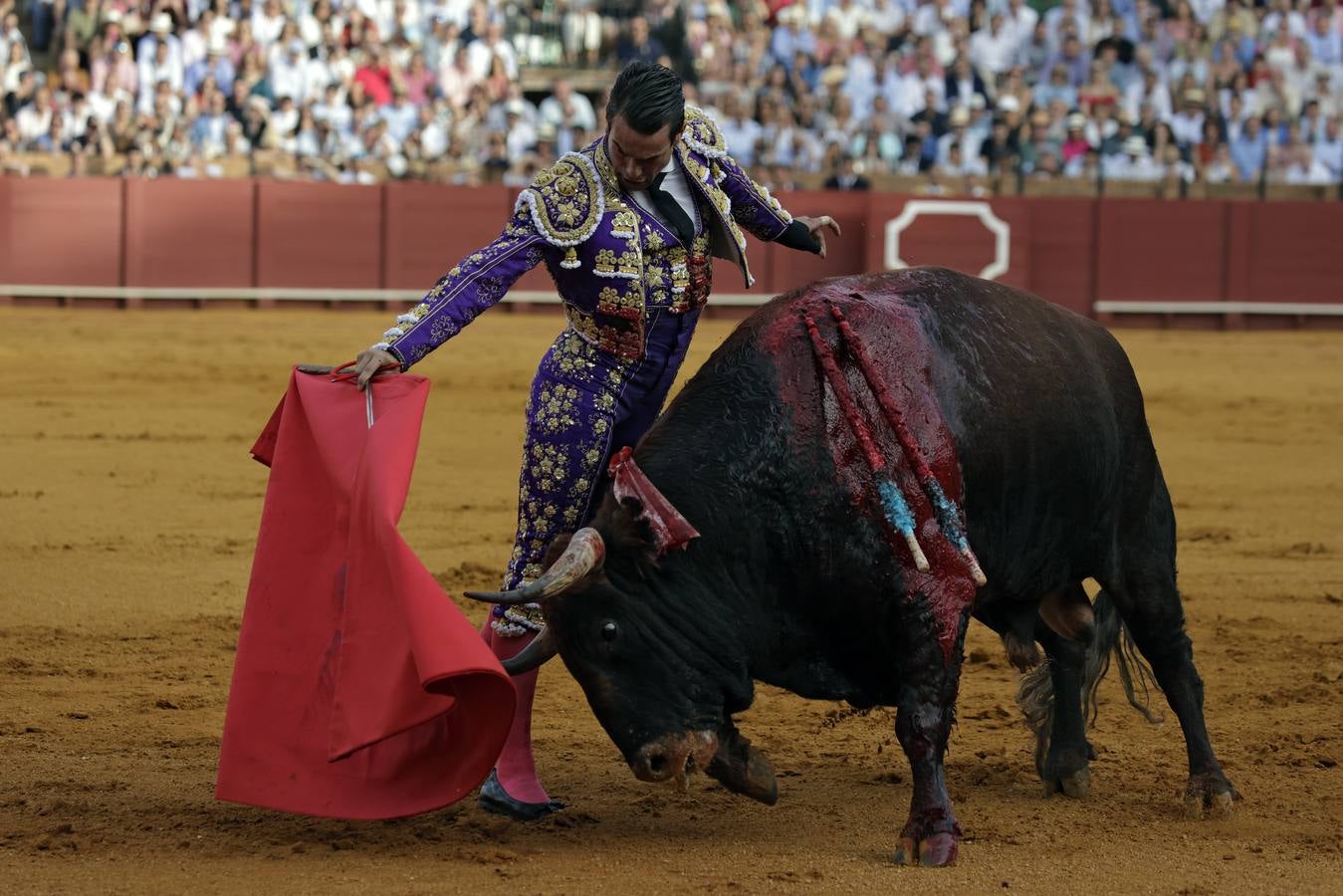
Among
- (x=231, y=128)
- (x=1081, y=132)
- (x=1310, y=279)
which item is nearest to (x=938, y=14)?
(x=1081, y=132)

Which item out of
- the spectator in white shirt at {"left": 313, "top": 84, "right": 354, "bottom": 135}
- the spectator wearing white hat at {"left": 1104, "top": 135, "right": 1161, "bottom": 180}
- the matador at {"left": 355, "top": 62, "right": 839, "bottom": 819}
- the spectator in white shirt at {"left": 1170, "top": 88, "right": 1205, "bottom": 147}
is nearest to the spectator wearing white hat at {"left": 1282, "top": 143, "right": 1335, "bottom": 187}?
the spectator in white shirt at {"left": 1170, "top": 88, "right": 1205, "bottom": 147}

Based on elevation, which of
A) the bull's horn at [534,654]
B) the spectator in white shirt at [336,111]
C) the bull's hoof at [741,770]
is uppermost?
the spectator in white shirt at [336,111]

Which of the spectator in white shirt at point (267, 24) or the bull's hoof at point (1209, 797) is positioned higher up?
the spectator in white shirt at point (267, 24)

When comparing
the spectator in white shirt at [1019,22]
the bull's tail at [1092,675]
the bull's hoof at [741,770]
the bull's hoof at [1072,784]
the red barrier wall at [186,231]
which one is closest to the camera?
the bull's hoof at [741,770]

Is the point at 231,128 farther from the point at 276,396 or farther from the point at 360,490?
the point at 360,490

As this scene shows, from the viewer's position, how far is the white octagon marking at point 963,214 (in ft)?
45.5

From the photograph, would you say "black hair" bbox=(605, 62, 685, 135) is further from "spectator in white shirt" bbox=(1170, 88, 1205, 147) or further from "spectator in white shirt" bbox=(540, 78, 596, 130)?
"spectator in white shirt" bbox=(1170, 88, 1205, 147)

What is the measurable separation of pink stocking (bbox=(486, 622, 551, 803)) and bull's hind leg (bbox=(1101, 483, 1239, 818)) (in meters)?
1.08

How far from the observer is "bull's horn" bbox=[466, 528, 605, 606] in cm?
277

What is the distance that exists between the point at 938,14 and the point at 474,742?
1263 cm

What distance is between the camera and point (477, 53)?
13836 mm

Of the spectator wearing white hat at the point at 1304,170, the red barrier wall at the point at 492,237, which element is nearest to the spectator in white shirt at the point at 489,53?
the red barrier wall at the point at 492,237

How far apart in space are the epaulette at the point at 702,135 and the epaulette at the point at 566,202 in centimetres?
20

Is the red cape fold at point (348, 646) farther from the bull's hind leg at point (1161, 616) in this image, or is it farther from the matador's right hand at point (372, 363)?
the bull's hind leg at point (1161, 616)
